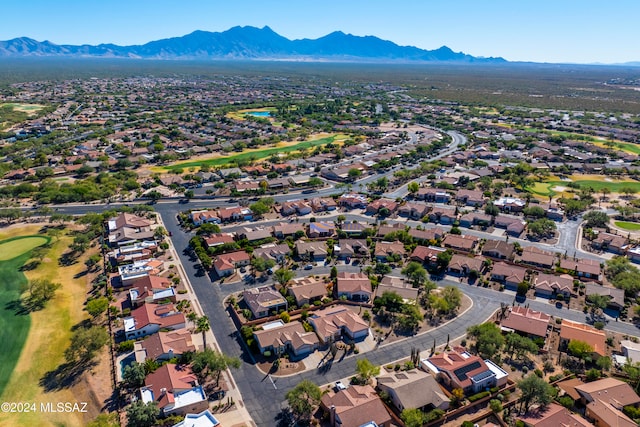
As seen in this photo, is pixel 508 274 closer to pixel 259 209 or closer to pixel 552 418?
pixel 552 418

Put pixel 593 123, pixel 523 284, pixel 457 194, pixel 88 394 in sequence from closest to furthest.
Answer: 1. pixel 88 394
2. pixel 523 284
3. pixel 457 194
4. pixel 593 123

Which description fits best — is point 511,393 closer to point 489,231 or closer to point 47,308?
A: point 489,231

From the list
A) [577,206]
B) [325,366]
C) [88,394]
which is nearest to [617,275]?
[577,206]

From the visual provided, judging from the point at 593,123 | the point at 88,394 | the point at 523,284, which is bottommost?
the point at 88,394

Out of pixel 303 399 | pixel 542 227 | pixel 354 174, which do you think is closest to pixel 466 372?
pixel 303 399

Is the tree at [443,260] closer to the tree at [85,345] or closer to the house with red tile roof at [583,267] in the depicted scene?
the house with red tile roof at [583,267]
